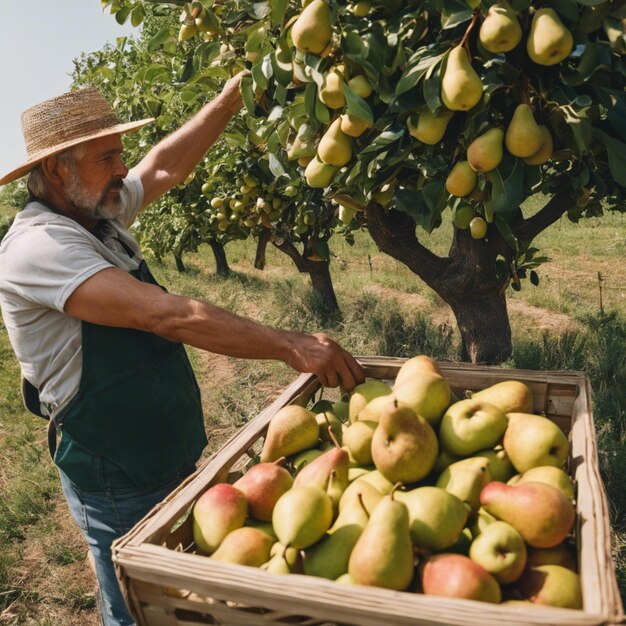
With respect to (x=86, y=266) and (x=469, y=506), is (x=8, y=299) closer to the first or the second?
(x=86, y=266)

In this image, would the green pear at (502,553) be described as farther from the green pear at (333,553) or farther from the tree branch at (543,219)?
the tree branch at (543,219)

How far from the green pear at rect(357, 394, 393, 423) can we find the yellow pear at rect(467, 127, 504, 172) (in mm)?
691

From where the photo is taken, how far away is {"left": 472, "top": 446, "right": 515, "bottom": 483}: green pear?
4.85 ft

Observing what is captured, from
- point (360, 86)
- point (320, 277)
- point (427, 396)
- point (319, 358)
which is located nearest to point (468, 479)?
point (427, 396)

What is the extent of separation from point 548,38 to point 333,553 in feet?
4.30

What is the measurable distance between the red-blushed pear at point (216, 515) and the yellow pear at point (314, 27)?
1.19 metres

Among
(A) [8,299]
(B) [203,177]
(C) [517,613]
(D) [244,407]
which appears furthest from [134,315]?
(B) [203,177]

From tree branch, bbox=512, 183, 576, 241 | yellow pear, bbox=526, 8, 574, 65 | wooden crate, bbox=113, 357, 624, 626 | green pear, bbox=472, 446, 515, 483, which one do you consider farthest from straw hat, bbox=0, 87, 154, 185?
tree branch, bbox=512, 183, 576, 241

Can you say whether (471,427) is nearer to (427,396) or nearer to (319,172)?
(427,396)

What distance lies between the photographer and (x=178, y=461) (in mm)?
2188

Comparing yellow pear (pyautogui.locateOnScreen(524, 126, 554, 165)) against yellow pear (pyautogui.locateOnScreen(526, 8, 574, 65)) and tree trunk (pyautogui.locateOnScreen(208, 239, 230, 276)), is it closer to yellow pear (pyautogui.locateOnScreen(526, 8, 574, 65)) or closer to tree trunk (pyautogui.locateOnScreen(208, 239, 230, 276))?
yellow pear (pyautogui.locateOnScreen(526, 8, 574, 65))

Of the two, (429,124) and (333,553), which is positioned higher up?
(429,124)

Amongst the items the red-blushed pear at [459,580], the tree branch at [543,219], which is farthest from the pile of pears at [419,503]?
the tree branch at [543,219]

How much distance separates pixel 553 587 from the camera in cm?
112
